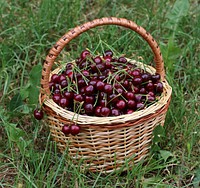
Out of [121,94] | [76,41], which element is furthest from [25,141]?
[76,41]

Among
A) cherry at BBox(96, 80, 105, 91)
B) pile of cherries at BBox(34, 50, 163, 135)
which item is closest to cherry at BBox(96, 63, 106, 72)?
pile of cherries at BBox(34, 50, 163, 135)

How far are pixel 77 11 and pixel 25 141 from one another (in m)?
1.04

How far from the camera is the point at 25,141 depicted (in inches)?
76.8

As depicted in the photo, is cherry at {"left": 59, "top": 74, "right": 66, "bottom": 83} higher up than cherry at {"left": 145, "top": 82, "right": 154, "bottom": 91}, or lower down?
higher up

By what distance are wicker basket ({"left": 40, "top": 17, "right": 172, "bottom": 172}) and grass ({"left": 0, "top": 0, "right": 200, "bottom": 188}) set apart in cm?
5

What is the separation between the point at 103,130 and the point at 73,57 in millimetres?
889

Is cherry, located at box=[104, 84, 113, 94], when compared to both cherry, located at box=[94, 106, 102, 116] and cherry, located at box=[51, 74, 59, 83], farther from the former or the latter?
cherry, located at box=[51, 74, 59, 83]

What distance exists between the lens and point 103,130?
5.70 ft

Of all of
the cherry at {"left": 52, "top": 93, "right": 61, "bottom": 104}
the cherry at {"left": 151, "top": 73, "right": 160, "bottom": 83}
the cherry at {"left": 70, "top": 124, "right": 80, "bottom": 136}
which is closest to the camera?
the cherry at {"left": 70, "top": 124, "right": 80, "bottom": 136}

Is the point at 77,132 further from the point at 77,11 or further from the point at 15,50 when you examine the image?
the point at 77,11

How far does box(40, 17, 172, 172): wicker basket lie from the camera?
1740 mm

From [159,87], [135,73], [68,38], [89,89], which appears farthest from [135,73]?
[68,38]

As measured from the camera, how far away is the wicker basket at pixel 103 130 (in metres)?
1.74

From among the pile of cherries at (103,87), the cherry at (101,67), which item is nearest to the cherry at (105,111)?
the pile of cherries at (103,87)
